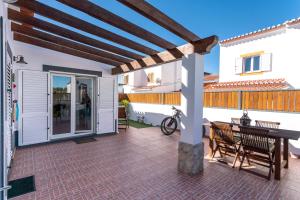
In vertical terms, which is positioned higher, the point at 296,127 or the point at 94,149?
the point at 296,127

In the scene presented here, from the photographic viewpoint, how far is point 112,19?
296 cm

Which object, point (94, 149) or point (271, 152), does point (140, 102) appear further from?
point (271, 152)

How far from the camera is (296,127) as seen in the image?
4672 millimetres

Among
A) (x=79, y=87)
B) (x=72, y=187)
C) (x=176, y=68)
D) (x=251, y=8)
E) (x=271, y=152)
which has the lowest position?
(x=72, y=187)

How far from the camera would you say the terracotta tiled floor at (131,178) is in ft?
9.12

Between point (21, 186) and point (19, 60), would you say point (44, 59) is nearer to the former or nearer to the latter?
point (19, 60)

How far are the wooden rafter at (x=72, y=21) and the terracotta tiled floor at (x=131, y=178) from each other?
2985mm

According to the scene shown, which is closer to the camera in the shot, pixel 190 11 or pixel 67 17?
pixel 67 17

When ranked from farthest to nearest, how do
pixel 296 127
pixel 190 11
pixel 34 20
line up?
pixel 190 11, pixel 296 127, pixel 34 20

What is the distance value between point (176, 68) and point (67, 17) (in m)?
14.1

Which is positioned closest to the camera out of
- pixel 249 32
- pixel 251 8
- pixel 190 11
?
pixel 190 11

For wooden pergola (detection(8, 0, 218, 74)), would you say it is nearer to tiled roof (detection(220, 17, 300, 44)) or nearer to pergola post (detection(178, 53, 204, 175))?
pergola post (detection(178, 53, 204, 175))

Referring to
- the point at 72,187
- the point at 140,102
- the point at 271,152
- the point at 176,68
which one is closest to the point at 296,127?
the point at 271,152

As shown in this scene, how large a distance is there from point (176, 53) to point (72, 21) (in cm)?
231
